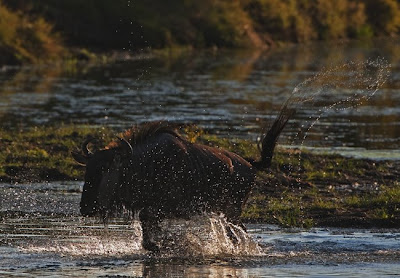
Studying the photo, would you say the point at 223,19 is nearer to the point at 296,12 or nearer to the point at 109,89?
the point at 296,12

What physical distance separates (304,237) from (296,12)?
52.5m

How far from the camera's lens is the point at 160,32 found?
1967 inches

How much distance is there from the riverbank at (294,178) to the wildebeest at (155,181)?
5.97ft

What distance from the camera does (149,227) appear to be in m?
10.1

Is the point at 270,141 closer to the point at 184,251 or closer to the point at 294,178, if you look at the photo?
the point at 184,251

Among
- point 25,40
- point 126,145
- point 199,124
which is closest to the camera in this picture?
point 126,145

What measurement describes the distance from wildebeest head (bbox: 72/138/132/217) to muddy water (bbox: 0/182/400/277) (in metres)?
0.42

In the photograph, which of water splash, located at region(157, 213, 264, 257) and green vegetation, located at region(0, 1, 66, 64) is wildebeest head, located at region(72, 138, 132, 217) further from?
green vegetation, located at region(0, 1, 66, 64)

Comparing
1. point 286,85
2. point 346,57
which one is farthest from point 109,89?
point 346,57

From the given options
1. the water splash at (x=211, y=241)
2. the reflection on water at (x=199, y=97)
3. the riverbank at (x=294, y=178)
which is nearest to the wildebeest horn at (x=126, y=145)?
the water splash at (x=211, y=241)

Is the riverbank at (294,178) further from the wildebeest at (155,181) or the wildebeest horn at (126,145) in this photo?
the wildebeest horn at (126,145)

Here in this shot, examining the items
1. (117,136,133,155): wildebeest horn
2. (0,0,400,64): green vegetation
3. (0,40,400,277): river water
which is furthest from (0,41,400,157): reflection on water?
(117,136,133,155): wildebeest horn

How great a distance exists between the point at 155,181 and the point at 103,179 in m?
0.46

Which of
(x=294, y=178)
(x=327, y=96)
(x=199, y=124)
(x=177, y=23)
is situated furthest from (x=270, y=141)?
Result: (x=177, y=23)
